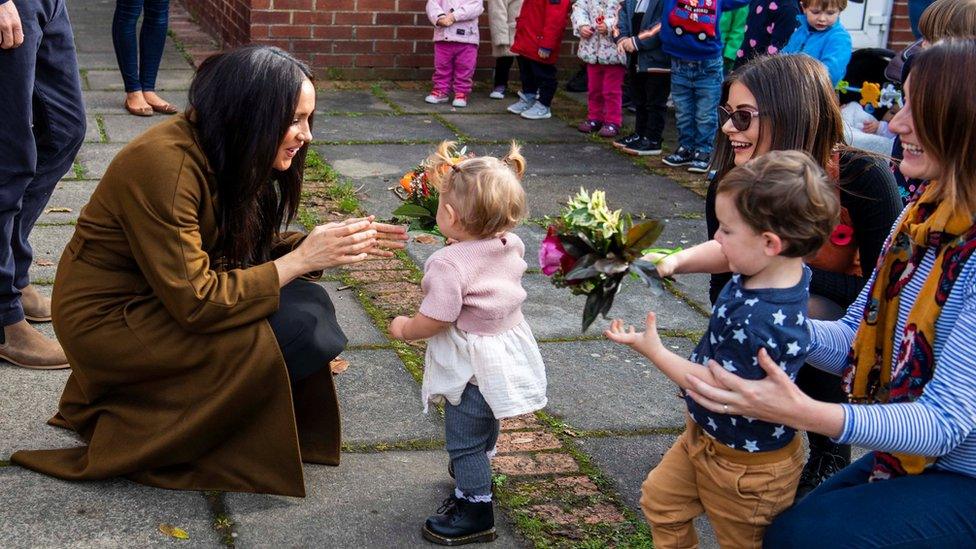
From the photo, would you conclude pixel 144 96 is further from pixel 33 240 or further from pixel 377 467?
pixel 377 467

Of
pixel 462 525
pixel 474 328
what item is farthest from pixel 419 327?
pixel 462 525

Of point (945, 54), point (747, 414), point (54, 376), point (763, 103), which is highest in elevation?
point (945, 54)

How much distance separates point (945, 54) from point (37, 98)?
3295 millimetres

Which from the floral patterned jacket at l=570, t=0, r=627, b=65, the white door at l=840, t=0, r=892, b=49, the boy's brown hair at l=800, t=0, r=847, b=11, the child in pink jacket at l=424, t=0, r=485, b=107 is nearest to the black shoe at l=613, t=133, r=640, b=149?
the floral patterned jacket at l=570, t=0, r=627, b=65

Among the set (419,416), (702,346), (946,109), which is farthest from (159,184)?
(946,109)

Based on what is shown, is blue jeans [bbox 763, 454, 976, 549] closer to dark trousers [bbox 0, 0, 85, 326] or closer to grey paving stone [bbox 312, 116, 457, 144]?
dark trousers [bbox 0, 0, 85, 326]

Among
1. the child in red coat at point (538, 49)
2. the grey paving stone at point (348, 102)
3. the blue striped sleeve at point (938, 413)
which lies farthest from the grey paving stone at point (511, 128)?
the blue striped sleeve at point (938, 413)

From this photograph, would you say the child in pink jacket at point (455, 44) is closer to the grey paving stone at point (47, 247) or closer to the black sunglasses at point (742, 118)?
the grey paving stone at point (47, 247)

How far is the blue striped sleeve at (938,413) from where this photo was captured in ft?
7.97

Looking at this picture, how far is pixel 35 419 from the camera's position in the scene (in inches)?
156

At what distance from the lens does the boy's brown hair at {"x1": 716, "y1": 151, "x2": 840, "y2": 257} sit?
2641 millimetres

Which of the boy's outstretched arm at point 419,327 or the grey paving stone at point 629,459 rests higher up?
the boy's outstretched arm at point 419,327

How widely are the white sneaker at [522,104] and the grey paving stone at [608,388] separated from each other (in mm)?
4452

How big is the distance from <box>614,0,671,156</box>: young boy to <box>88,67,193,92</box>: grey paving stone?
10.6 feet
